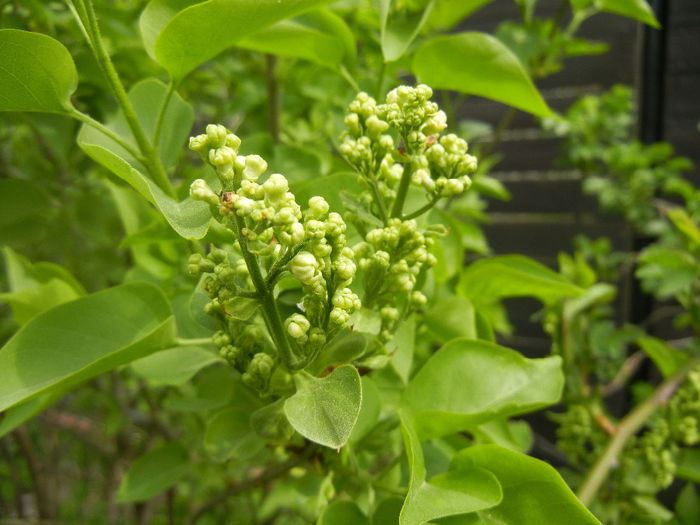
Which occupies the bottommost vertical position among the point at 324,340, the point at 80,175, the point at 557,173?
the point at 557,173

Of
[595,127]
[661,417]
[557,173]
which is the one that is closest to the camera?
[661,417]

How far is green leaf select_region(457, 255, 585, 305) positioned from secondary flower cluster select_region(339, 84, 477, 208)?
0.48ft

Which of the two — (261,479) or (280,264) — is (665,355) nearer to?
(261,479)

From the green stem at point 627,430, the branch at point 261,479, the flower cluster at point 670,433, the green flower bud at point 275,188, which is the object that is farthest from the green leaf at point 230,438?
the flower cluster at point 670,433

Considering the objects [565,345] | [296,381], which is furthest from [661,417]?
[296,381]

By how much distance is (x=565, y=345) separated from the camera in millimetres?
997

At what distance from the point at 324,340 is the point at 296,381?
42 millimetres

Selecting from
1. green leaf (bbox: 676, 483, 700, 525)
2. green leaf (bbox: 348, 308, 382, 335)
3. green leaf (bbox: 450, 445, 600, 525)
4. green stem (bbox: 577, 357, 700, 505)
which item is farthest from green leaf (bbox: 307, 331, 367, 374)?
green leaf (bbox: 676, 483, 700, 525)

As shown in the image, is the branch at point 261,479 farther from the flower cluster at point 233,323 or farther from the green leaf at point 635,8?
the green leaf at point 635,8

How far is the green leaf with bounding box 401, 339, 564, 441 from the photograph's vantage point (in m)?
0.43

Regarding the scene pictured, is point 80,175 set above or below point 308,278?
below

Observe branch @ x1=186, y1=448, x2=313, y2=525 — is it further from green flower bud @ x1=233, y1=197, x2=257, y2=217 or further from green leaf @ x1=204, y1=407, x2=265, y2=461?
green flower bud @ x1=233, y1=197, x2=257, y2=217

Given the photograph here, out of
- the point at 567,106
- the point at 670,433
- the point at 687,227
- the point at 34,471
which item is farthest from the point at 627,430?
the point at 567,106

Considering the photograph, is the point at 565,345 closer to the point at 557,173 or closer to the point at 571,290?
the point at 571,290
